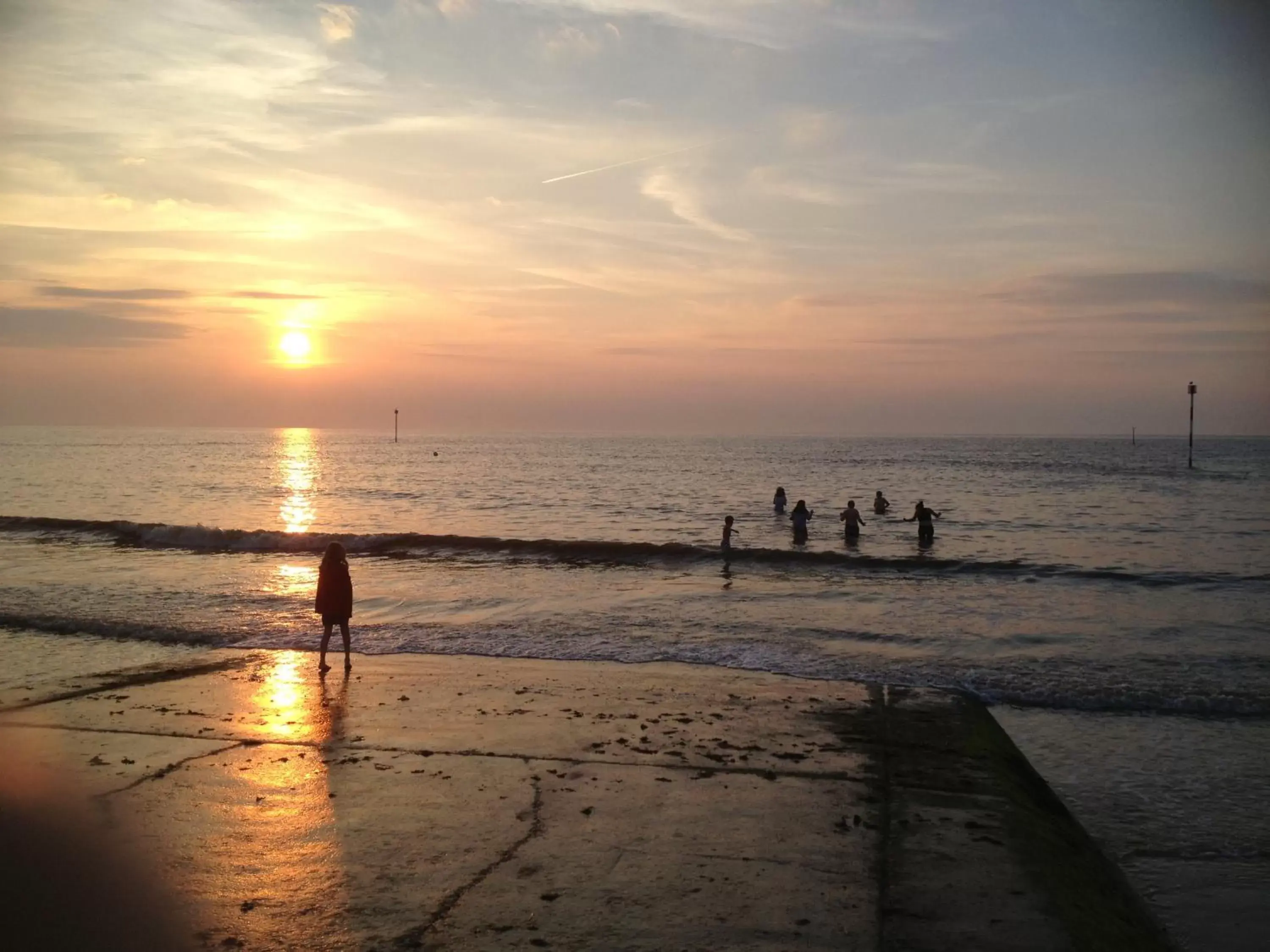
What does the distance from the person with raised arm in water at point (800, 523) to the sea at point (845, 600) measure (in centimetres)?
94

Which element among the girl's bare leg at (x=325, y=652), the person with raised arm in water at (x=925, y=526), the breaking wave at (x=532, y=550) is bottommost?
the breaking wave at (x=532, y=550)

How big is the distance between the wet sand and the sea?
135 cm

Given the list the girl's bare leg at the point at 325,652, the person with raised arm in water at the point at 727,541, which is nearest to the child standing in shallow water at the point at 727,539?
the person with raised arm in water at the point at 727,541

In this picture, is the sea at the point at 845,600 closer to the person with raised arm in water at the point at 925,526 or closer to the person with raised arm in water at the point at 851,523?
the person with raised arm in water at the point at 851,523

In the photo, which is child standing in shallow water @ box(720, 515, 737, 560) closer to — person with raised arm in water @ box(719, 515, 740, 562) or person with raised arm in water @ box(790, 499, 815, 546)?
person with raised arm in water @ box(719, 515, 740, 562)

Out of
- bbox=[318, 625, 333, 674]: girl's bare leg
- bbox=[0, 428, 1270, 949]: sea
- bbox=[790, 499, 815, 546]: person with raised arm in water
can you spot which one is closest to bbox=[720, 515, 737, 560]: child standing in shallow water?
bbox=[0, 428, 1270, 949]: sea

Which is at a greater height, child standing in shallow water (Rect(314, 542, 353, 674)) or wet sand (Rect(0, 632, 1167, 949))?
child standing in shallow water (Rect(314, 542, 353, 674))

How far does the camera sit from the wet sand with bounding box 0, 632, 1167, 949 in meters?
5.55

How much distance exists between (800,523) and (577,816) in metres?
25.6

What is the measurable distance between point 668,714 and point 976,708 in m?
3.64

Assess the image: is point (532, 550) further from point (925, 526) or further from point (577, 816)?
point (577, 816)

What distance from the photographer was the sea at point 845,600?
970 cm

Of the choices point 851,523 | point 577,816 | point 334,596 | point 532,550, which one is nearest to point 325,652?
point 334,596

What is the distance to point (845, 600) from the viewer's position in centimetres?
2175
